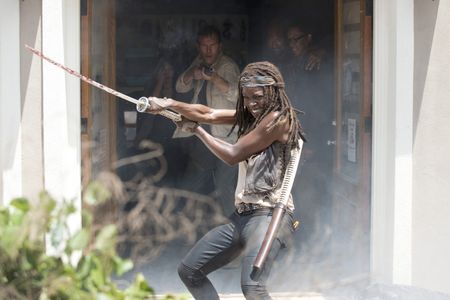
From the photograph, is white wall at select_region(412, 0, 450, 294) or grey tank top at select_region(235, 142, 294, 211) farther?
white wall at select_region(412, 0, 450, 294)

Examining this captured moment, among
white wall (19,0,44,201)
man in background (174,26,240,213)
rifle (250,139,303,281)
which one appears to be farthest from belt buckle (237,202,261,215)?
man in background (174,26,240,213)

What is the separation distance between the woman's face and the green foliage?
6.33 ft

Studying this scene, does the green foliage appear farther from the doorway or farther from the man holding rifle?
the doorway

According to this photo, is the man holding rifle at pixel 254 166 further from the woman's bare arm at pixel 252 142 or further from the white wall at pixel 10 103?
the white wall at pixel 10 103

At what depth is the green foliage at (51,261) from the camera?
2215 millimetres

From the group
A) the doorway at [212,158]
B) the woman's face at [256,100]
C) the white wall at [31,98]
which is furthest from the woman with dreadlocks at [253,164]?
the white wall at [31,98]

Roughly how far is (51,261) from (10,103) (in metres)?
→ 3.12

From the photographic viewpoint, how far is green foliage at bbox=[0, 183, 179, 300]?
7.27ft

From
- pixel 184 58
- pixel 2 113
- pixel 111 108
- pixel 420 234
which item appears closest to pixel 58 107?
pixel 2 113

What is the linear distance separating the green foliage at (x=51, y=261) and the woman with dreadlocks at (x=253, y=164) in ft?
5.94

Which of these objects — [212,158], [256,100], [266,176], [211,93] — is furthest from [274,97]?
[212,158]

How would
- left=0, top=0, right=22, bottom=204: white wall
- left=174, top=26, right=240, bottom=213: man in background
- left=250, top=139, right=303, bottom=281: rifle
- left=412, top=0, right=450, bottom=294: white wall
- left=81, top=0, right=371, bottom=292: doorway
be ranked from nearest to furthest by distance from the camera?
left=250, top=139, right=303, bottom=281: rifle → left=0, top=0, right=22, bottom=204: white wall → left=412, top=0, right=450, bottom=294: white wall → left=81, top=0, right=371, bottom=292: doorway → left=174, top=26, right=240, bottom=213: man in background

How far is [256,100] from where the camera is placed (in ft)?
13.7

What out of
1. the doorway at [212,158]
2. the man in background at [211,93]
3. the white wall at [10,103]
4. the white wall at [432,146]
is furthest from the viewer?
the man in background at [211,93]
